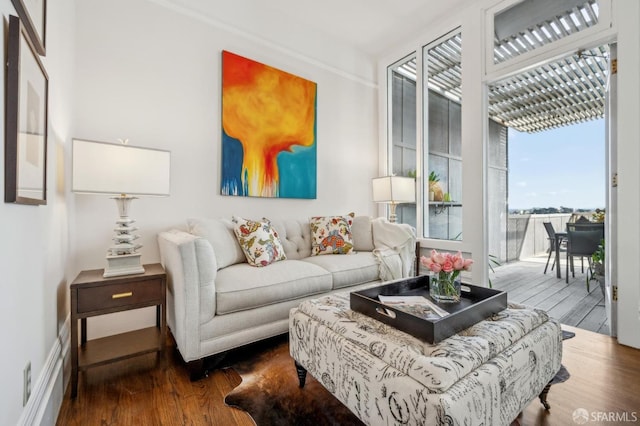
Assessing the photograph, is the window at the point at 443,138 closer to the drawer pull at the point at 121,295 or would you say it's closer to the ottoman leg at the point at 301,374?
the ottoman leg at the point at 301,374

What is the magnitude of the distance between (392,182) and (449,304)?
200cm

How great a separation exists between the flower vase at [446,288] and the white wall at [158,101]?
74.1 inches

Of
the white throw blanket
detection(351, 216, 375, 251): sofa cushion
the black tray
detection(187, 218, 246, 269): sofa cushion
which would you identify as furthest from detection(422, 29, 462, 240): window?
detection(187, 218, 246, 269): sofa cushion

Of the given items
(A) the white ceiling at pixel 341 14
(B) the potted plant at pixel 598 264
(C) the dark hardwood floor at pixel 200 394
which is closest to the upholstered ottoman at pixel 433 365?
(C) the dark hardwood floor at pixel 200 394

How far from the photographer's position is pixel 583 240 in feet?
9.01

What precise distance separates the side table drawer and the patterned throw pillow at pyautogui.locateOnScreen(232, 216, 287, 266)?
0.64 m

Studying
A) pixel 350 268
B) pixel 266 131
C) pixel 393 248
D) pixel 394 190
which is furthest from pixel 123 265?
pixel 394 190

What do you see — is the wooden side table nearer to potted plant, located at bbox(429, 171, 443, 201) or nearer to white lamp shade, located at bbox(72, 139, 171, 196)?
white lamp shade, located at bbox(72, 139, 171, 196)

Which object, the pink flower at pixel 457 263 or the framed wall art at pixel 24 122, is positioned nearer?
the framed wall art at pixel 24 122

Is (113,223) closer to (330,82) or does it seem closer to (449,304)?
(449,304)

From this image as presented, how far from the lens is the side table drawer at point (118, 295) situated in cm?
153

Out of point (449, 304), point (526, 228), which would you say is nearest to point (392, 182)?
point (526, 228)

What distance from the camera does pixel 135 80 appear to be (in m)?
2.24

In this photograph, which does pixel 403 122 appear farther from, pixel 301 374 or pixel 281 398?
pixel 281 398
